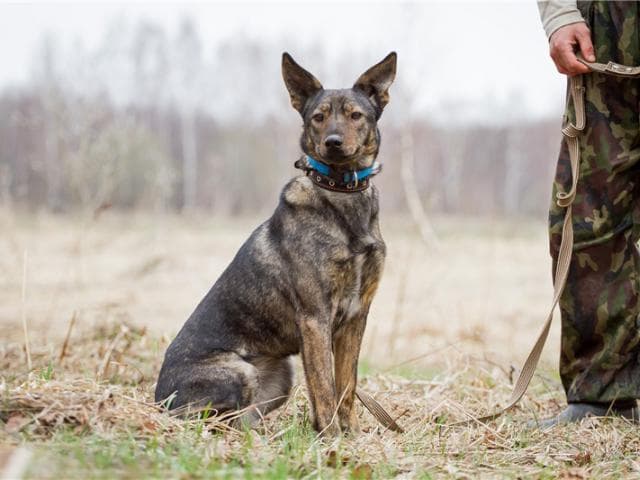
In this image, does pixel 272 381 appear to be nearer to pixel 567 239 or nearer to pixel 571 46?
pixel 567 239

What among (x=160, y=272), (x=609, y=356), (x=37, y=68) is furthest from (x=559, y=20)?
(x=37, y=68)

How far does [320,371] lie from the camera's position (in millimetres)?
3012

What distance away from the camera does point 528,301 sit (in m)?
10.8

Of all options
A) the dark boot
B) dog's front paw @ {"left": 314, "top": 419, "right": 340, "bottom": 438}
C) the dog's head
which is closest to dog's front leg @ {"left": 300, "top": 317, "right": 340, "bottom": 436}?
dog's front paw @ {"left": 314, "top": 419, "right": 340, "bottom": 438}

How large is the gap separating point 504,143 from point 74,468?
46.0 metres

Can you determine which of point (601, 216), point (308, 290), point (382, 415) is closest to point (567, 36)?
point (601, 216)

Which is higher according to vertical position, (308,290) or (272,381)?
(308,290)

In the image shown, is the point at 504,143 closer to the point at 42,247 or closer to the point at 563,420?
the point at 42,247

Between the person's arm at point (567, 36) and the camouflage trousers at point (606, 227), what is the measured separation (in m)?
0.08

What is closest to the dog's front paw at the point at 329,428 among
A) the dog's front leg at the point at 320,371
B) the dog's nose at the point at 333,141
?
the dog's front leg at the point at 320,371

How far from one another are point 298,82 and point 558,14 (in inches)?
52.3

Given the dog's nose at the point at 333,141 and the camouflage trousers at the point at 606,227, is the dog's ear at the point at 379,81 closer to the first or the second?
the dog's nose at the point at 333,141

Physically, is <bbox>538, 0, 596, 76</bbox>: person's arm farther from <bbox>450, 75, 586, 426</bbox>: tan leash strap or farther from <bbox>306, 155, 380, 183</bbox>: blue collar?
<bbox>306, 155, 380, 183</bbox>: blue collar

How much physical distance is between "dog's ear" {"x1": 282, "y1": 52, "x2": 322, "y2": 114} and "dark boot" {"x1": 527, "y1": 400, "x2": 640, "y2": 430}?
2.06m
